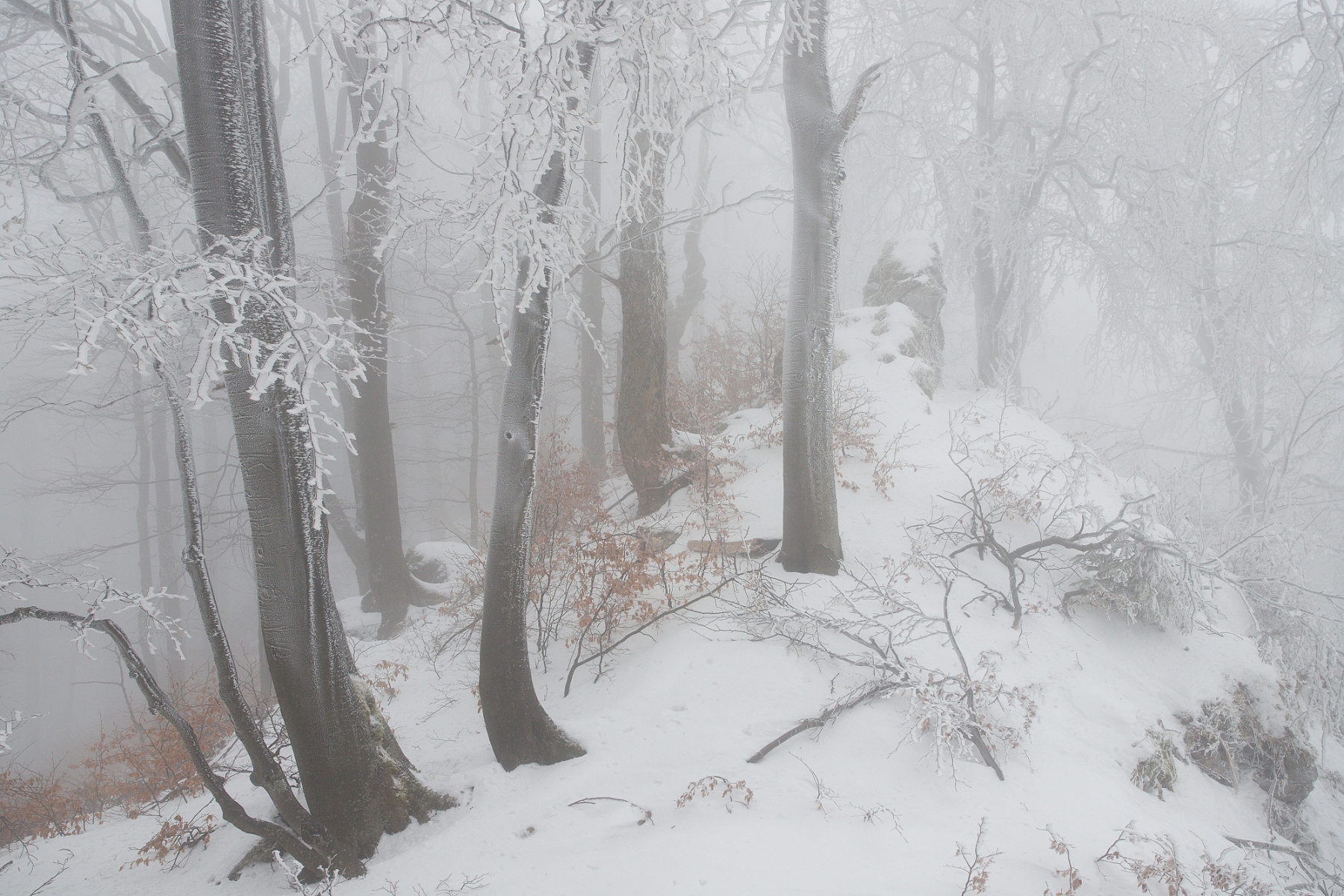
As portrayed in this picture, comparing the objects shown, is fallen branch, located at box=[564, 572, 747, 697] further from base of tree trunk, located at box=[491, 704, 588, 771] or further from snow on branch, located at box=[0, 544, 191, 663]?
snow on branch, located at box=[0, 544, 191, 663]

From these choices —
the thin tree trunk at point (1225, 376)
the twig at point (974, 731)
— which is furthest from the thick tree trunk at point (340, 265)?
the thin tree trunk at point (1225, 376)

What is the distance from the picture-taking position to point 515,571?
345 centimetres

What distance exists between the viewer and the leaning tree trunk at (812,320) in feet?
15.7

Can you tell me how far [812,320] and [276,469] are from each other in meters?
3.78

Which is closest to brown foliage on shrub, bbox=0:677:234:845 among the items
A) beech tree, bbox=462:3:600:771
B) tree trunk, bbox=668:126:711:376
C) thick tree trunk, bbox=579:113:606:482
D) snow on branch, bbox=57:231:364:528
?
beech tree, bbox=462:3:600:771

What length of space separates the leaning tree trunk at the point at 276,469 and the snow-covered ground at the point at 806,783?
0.51 metres

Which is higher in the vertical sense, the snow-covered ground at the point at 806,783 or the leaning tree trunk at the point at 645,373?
the leaning tree trunk at the point at 645,373

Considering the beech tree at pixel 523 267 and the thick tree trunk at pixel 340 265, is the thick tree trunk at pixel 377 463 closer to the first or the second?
the thick tree trunk at pixel 340 265

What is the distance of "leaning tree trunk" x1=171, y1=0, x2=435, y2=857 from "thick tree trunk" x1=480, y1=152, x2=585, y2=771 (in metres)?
0.65

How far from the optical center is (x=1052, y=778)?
3369mm

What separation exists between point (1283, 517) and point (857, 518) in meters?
5.03

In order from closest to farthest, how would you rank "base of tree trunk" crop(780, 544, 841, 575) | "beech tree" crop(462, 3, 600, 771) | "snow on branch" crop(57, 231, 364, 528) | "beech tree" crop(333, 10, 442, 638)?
"snow on branch" crop(57, 231, 364, 528), "beech tree" crop(462, 3, 600, 771), "base of tree trunk" crop(780, 544, 841, 575), "beech tree" crop(333, 10, 442, 638)

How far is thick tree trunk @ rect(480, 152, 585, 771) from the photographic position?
11.0 ft

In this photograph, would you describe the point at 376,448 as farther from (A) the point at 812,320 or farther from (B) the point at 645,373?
(A) the point at 812,320
